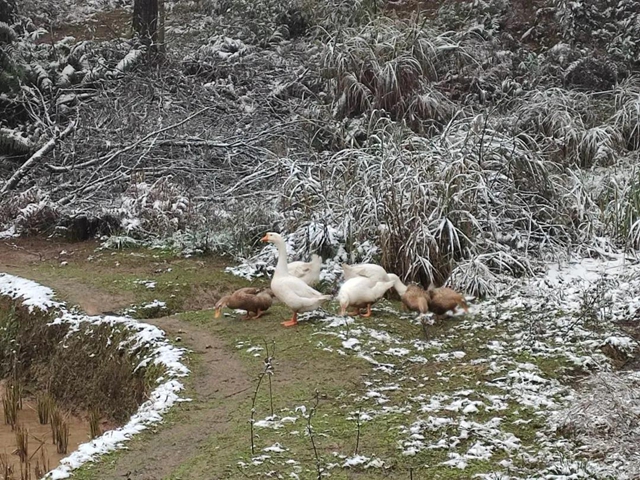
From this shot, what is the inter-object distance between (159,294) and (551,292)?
370cm

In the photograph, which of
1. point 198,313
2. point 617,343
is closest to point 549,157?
point 617,343

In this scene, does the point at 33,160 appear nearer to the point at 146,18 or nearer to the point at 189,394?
the point at 146,18

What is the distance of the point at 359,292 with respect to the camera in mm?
6684

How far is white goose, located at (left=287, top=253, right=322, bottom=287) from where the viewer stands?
7246 millimetres

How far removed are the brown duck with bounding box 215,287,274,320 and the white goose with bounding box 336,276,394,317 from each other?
0.67 m

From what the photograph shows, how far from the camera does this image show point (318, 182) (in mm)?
9180

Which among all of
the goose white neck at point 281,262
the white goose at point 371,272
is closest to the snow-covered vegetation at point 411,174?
the white goose at point 371,272

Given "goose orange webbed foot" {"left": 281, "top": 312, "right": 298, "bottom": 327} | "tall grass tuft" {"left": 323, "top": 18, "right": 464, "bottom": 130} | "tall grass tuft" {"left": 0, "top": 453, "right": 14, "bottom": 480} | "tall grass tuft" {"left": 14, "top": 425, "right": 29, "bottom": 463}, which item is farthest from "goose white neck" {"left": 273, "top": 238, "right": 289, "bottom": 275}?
"tall grass tuft" {"left": 323, "top": 18, "right": 464, "bottom": 130}

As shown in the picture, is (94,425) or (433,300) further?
(433,300)

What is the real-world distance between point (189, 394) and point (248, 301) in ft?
4.94

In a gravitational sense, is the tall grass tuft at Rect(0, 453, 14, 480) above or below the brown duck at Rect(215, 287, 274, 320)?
below

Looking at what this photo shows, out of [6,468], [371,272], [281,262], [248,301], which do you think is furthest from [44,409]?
[371,272]

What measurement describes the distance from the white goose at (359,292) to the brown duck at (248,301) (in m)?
0.67

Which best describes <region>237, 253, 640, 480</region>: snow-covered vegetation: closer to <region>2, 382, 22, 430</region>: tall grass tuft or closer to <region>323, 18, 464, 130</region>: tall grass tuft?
<region>2, 382, 22, 430</region>: tall grass tuft
